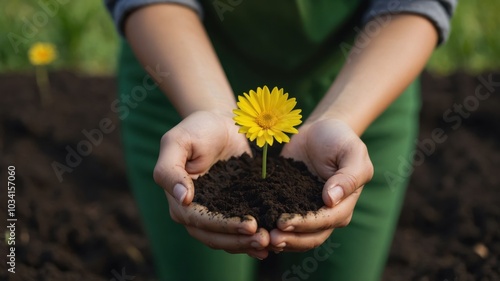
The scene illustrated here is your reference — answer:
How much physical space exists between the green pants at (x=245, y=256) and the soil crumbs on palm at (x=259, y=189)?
0.45 metres

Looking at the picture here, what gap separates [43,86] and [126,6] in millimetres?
1910

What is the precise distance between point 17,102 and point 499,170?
215 centimetres

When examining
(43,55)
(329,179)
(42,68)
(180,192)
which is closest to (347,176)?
(329,179)

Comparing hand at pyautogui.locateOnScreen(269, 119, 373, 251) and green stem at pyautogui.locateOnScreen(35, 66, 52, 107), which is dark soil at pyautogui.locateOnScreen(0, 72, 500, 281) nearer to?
green stem at pyautogui.locateOnScreen(35, 66, 52, 107)

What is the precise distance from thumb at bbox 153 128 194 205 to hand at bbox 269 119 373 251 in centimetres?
18

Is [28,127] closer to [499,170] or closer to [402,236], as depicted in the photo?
[402,236]

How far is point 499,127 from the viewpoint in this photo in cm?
350

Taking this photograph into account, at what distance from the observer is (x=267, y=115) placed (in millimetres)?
1395

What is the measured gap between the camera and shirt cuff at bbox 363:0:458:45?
69.5 inches

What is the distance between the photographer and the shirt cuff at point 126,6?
5.78 feet

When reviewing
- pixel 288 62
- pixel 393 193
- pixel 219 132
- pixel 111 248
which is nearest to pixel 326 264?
pixel 393 193

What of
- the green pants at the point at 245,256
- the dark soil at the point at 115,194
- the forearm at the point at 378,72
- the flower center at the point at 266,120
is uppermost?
the flower center at the point at 266,120

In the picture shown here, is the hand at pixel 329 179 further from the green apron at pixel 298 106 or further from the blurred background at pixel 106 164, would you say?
the blurred background at pixel 106 164

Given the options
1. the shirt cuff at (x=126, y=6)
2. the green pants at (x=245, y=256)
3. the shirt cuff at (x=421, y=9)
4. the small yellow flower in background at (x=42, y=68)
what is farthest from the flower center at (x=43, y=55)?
the shirt cuff at (x=421, y=9)
